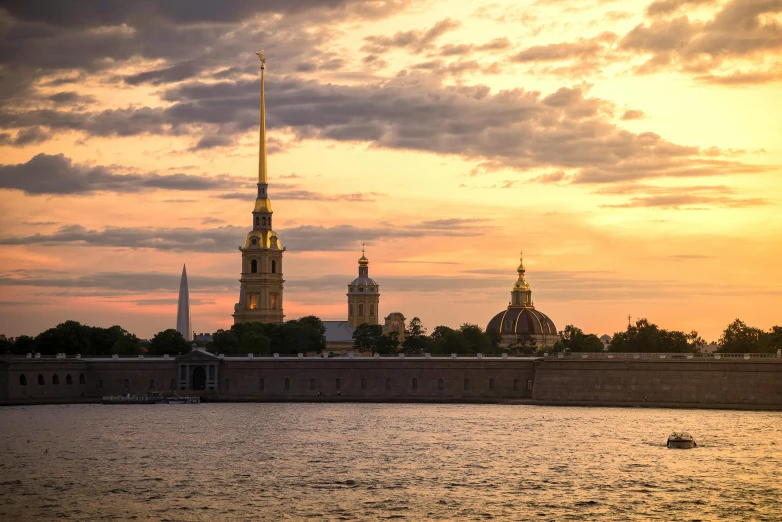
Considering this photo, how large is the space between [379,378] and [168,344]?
3073cm

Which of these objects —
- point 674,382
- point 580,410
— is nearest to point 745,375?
point 674,382

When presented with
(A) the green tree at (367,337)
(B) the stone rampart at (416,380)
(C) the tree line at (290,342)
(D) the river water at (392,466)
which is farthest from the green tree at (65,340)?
(A) the green tree at (367,337)

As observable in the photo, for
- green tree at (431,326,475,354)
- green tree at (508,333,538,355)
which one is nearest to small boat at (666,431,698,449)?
green tree at (431,326,475,354)

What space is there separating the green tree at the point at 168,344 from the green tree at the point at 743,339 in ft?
175

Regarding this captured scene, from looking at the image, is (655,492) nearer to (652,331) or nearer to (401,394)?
(401,394)

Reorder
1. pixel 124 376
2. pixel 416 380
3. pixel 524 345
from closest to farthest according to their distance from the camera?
pixel 416 380, pixel 124 376, pixel 524 345

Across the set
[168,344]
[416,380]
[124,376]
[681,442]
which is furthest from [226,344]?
[681,442]

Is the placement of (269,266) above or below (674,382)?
above

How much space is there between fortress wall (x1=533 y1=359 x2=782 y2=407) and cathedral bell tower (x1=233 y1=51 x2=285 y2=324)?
7129cm

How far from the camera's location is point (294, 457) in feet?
236

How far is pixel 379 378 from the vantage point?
373 feet

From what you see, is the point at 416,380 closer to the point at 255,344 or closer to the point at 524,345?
the point at 255,344

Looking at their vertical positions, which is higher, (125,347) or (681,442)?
(125,347)

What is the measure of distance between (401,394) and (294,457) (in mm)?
41817
